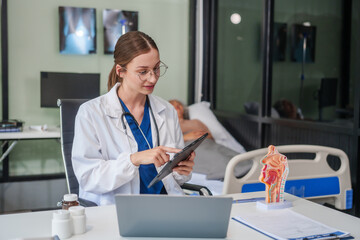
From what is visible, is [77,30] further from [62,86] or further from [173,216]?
[173,216]

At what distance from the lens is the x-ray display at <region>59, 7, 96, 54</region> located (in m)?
3.95

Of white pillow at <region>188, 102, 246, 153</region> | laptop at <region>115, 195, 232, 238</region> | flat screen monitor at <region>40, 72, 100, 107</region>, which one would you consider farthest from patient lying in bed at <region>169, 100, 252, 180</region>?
laptop at <region>115, 195, 232, 238</region>

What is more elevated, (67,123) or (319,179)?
(67,123)

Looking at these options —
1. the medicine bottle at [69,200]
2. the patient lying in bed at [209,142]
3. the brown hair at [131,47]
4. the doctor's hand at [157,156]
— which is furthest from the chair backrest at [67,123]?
the patient lying in bed at [209,142]

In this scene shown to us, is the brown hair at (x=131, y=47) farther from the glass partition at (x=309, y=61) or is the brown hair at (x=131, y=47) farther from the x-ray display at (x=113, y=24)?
the x-ray display at (x=113, y=24)

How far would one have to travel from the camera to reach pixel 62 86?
3.77 m

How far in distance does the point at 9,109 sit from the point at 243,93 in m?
2.13

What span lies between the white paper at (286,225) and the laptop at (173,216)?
16 cm

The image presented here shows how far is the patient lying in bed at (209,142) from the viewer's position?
9.33 ft

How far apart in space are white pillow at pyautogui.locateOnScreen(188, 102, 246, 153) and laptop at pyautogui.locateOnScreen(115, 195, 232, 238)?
2497 millimetres

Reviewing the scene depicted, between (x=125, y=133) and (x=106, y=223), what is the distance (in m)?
0.62

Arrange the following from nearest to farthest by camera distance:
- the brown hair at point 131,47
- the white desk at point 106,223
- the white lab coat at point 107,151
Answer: the white desk at point 106,223 < the white lab coat at point 107,151 < the brown hair at point 131,47

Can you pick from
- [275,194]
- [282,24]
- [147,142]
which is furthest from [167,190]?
[282,24]

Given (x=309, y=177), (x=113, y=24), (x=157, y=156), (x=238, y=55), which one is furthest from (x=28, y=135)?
(x=309, y=177)
